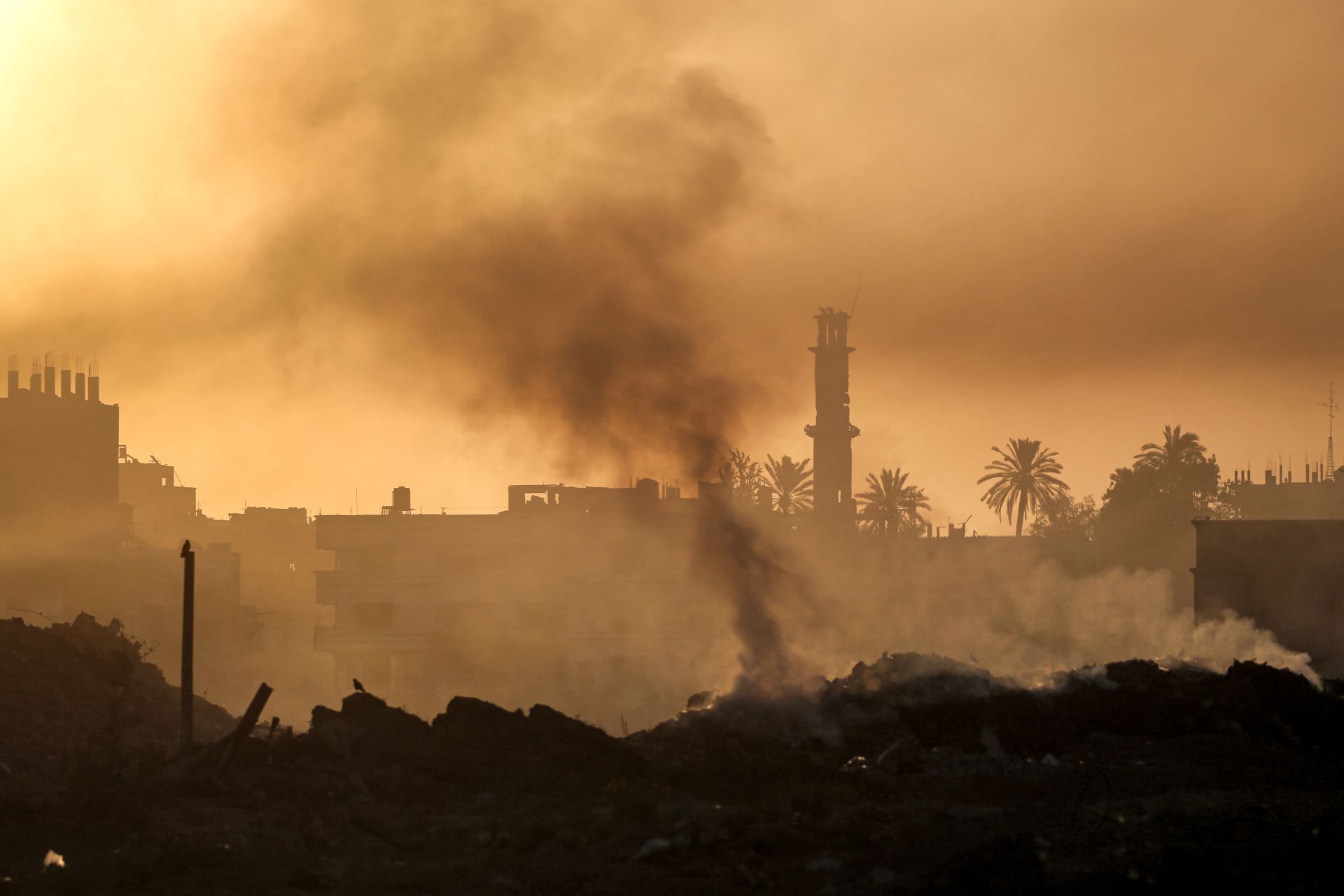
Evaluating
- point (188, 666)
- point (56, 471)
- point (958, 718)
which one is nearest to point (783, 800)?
point (958, 718)

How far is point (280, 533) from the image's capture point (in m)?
114

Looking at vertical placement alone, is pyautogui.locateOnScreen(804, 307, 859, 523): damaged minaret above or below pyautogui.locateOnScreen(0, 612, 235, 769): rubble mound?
above

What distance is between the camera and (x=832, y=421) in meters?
96.2

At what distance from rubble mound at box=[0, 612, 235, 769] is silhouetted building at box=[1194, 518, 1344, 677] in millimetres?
30117

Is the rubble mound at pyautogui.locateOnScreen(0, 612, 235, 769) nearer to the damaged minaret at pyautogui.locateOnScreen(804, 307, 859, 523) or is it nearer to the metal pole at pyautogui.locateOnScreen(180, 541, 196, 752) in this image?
the metal pole at pyautogui.locateOnScreen(180, 541, 196, 752)

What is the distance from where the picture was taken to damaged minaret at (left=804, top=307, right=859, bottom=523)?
95625mm

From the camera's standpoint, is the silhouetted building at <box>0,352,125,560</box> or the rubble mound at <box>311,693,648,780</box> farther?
the silhouetted building at <box>0,352,125,560</box>

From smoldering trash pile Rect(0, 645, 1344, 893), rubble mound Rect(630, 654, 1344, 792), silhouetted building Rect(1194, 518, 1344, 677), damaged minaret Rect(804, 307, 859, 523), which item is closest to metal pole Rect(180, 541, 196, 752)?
Answer: smoldering trash pile Rect(0, 645, 1344, 893)

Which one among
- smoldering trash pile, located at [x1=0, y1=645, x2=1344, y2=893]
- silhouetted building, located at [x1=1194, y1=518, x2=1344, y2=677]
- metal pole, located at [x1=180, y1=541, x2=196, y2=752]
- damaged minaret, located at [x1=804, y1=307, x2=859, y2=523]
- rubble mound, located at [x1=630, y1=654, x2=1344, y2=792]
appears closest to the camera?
smoldering trash pile, located at [x1=0, y1=645, x2=1344, y2=893]

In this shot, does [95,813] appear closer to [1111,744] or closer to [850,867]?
[850,867]

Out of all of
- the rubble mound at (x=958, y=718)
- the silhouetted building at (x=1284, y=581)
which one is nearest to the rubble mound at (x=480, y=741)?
the rubble mound at (x=958, y=718)

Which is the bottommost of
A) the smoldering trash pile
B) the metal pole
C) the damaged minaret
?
the smoldering trash pile

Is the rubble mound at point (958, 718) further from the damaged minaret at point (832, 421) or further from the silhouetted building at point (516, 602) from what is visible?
the damaged minaret at point (832, 421)

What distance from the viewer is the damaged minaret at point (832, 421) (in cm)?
9562
